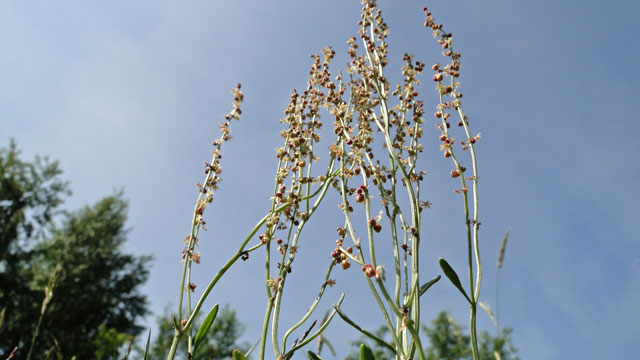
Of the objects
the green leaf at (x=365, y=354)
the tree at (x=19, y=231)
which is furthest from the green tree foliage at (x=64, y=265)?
the green leaf at (x=365, y=354)

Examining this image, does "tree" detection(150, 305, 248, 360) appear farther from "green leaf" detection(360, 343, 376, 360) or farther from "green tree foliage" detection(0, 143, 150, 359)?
"green leaf" detection(360, 343, 376, 360)

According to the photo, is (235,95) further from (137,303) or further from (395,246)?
(137,303)

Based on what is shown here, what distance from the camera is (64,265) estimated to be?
23297 mm

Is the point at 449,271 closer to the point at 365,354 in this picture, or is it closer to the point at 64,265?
the point at 365,354

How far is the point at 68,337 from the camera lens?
73.9 feet

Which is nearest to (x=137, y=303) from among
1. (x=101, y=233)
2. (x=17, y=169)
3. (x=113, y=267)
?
(x=113, y=267)

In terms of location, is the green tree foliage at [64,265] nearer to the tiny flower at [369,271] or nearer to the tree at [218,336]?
the tree at [218,336]

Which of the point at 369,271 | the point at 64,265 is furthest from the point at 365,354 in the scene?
the point at 64,265

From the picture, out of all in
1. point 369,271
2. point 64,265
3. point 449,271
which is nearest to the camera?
point 369,271

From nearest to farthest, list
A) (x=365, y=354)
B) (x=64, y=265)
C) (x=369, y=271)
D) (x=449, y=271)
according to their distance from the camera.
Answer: (x=369, y=271), (x=365, y=354), (x=449, y=271), (x=64, y=265)

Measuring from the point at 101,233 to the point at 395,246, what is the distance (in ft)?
101

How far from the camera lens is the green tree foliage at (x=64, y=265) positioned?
74.3 feet

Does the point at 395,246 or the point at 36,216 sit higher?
the point at 36,216

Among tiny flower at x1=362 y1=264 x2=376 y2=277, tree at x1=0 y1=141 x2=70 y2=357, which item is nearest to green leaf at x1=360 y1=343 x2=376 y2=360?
tiny flower at x1=362 y1=264 x2=376 y2=277
